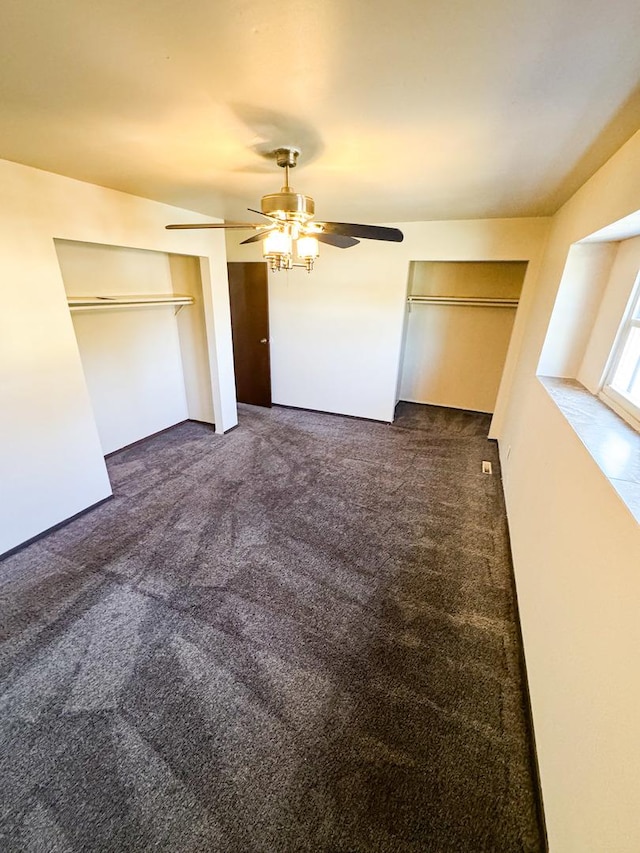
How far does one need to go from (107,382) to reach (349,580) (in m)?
3.13

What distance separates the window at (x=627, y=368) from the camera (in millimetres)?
1748

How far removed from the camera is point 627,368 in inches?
75.0

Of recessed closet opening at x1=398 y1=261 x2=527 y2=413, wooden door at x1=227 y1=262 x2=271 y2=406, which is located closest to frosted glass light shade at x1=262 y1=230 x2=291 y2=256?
wooden door at x1=227 y1=262 x2=271 y2=406

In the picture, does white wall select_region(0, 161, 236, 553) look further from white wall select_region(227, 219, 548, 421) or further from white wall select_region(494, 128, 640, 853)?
white wall select_region(494, 128, 640, 853)

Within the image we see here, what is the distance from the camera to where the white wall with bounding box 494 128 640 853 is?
0.87 metres

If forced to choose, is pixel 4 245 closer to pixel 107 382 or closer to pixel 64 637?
pixel 107 382

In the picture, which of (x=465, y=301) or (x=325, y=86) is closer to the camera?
(x=325, y=86)

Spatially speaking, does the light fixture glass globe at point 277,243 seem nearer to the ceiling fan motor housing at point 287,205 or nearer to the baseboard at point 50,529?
the ceiling fan motor housing at point 287,205

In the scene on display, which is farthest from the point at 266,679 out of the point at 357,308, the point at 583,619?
the point at 357,308

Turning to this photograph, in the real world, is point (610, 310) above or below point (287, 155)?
below

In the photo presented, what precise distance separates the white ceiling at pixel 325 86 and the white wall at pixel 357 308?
4.53 ft

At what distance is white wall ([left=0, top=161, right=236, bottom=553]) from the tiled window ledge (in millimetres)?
3230

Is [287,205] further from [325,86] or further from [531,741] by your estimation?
[531,741]

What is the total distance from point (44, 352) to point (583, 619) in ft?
10.8
